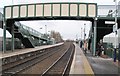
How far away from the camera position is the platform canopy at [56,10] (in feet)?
130

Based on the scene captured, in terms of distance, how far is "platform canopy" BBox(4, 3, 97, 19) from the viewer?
39.6 meters

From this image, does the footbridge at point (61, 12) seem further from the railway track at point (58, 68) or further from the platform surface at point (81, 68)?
the platform surface at point (81, 68)

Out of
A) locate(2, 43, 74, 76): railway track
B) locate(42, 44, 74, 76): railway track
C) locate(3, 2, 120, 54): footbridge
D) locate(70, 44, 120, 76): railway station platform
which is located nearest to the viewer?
locate(70, 44, 120, 76): railway station platform

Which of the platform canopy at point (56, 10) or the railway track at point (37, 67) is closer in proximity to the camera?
Result: the railway track at point (37, 67)

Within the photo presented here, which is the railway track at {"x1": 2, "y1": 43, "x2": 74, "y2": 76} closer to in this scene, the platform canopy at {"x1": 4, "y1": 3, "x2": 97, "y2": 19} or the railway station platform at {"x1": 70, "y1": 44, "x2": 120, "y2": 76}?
the railway station platform at {"x1": 70, "y1": 44, "x2": 120, "y2": 76}

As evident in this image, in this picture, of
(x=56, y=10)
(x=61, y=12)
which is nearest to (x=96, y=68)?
(x=61, y=12)

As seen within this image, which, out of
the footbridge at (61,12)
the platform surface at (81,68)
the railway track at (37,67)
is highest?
the footbridge at (61,12)

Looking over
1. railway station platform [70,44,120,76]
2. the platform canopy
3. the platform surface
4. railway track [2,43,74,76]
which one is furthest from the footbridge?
railway station platform [70,44,120,76]

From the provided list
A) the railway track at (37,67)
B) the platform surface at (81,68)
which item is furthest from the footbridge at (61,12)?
the platform surface at (81,68)

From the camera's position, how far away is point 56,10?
40.8 m

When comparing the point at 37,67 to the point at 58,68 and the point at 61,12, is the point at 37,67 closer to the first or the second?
the point at 58,68

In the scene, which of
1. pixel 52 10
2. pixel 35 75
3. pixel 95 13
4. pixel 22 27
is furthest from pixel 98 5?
pixel 35 75

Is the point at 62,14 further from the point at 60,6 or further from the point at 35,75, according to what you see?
the point at 35,75

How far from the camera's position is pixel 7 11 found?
44.2 meters
